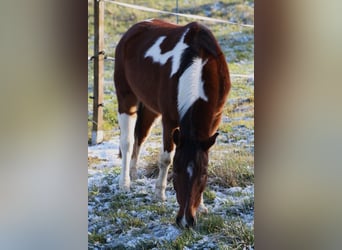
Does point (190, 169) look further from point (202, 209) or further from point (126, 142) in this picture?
point (126, 142)

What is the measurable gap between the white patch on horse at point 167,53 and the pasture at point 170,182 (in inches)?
3.9

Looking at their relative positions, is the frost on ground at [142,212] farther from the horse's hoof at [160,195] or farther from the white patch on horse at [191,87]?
the white patch on horse at [191,87]

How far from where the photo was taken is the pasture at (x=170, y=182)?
1.76m

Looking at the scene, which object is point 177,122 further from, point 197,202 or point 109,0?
point 109,0

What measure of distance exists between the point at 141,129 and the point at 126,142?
0.26 feet

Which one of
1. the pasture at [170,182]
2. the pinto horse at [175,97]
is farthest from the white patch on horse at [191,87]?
the pasture at [170,182]

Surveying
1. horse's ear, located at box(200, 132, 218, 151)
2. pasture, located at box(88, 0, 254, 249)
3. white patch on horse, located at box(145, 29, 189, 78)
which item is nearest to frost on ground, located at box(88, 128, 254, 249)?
pasture, located at box(88, 0, 254, 249)

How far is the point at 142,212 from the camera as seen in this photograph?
5.91ft

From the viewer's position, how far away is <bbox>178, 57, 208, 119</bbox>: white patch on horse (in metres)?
1.76

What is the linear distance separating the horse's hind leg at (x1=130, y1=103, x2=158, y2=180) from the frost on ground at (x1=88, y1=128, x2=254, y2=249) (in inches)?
1.0

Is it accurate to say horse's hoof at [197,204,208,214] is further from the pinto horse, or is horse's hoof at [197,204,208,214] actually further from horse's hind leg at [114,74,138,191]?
horse's hind leg at [114,74,138,191]
